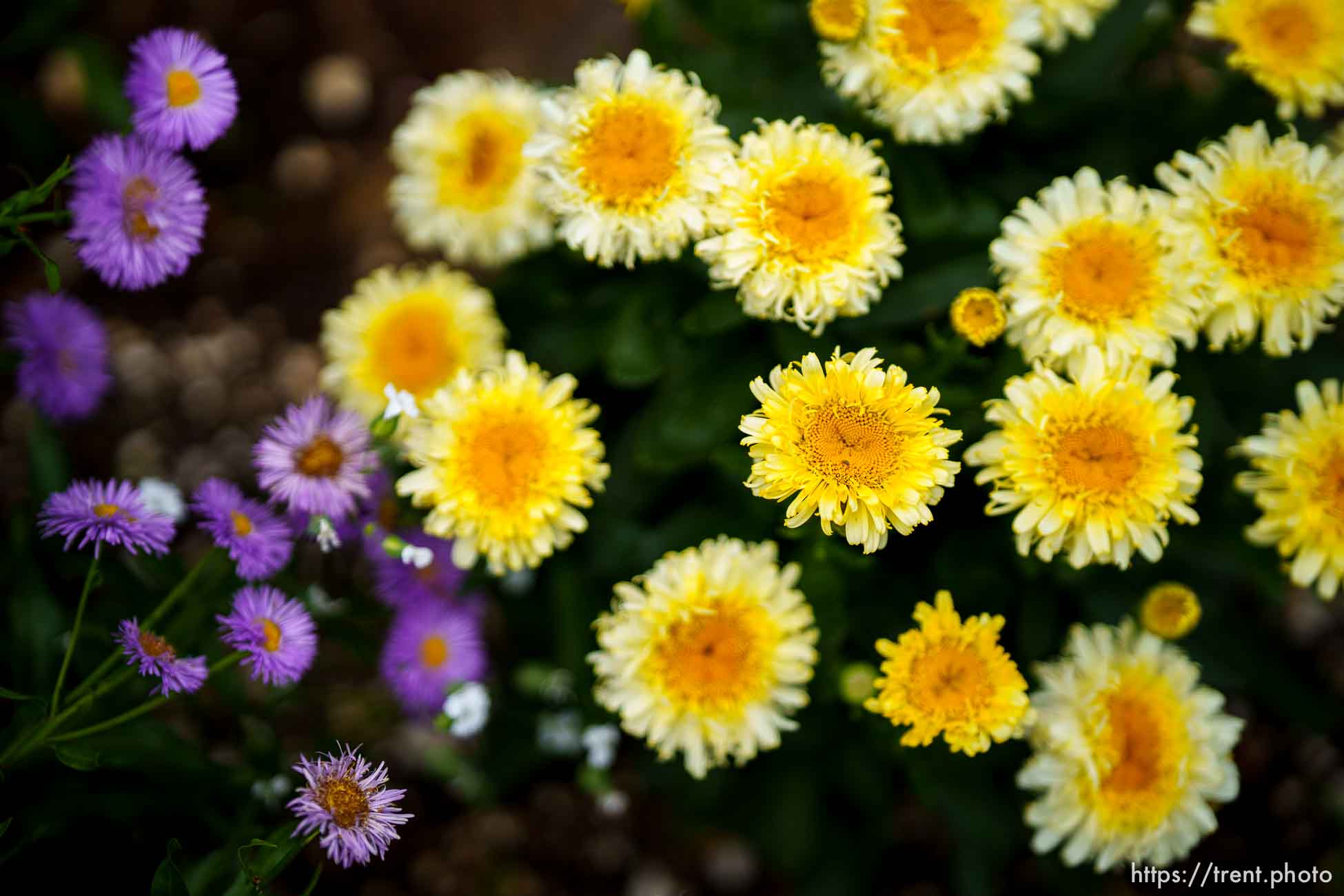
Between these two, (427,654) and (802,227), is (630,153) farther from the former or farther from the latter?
(427,654)

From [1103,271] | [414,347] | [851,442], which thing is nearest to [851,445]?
[851,442]

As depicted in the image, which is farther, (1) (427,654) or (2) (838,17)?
(1) (427,654)

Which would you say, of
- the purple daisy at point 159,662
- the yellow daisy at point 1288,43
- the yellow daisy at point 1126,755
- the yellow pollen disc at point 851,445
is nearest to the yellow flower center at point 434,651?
the purple daisy at point 159,662

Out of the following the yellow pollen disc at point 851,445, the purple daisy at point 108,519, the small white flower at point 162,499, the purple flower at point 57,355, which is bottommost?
the small white flower at point 162,499

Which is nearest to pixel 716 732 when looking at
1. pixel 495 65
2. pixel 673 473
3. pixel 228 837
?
pixel 673 473

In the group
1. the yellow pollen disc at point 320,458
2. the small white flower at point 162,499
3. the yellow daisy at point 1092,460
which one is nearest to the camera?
the yellow daisy at point 1092,460

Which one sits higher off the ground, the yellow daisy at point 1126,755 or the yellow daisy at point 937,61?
the yellow daisy at point 937,61

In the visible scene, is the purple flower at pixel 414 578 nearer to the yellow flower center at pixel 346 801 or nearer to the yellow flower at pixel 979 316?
the yellow flower center at pixel 346 801
